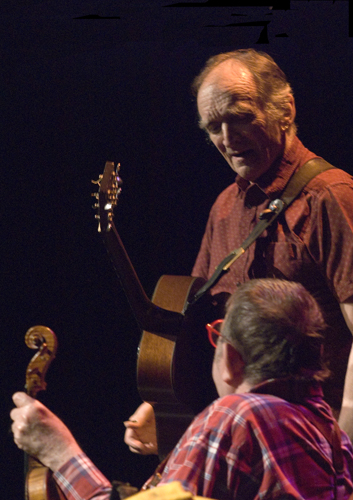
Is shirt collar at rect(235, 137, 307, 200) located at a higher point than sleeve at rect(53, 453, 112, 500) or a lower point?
higher

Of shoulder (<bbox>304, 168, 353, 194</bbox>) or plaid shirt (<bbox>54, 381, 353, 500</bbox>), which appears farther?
shoulder (<bbox>304, 168, 353, 194</bbox>)

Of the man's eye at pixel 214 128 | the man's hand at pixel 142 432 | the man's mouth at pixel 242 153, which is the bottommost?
the man's hand at pixel 142 432

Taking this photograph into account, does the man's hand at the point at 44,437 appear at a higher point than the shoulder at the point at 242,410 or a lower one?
lower

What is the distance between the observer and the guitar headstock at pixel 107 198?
6.86 feet

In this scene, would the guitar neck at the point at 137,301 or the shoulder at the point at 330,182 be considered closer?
the shoulder at the point at 330,182

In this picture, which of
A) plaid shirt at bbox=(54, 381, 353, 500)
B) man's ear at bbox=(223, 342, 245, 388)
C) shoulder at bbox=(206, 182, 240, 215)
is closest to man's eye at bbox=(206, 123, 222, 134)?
shoulder at bbox=(206, 182, 240, 215)

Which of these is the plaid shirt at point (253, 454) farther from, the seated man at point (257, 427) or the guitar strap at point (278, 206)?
the guitar strap at point (278, 206)

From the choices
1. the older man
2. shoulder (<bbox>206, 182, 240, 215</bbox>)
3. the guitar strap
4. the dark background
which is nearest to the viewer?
the older man

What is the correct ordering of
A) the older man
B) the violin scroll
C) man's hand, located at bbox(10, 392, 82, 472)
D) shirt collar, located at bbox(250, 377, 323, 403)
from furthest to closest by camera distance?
the older man, the violin scroll, man's hand, located at bbox(10, 392, 82, 472), shirt collar, located at bbox(250, 377, 323, 403)

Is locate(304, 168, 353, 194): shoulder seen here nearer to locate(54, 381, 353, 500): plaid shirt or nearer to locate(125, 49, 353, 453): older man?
locate(125, 49, 353, 453): older man

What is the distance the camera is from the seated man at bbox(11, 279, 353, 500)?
3.72 feet

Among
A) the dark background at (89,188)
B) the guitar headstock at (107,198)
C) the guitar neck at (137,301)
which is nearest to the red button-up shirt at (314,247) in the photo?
the guitar neck at (137,301)

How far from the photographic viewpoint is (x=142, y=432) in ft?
6.82

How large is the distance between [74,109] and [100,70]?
23cm
